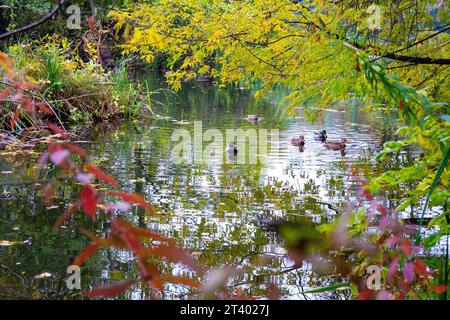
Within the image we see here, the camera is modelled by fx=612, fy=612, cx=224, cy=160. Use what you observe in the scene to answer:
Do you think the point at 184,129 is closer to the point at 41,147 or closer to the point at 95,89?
the point at 95,89

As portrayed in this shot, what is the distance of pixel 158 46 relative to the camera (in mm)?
6695

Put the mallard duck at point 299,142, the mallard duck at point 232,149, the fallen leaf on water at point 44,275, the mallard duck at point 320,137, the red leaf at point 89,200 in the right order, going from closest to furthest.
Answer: the red leaf at point 89,200, the fallen leaf on water at point 44,275, the mallard duck at point 232,149, the mallard duck at point 299,142, the mallard duck at point 320,137

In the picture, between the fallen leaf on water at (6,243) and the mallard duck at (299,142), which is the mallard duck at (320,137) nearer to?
the mallard duck at (299,142)

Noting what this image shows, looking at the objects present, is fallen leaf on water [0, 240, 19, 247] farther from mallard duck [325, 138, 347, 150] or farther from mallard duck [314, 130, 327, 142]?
mallard duck [314, 130, 327, 142]

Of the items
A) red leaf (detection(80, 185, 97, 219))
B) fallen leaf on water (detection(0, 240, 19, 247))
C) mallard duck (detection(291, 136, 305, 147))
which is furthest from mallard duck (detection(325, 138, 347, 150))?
red leaf (detection(80, 185, 97, 219))

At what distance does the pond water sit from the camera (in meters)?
4.01

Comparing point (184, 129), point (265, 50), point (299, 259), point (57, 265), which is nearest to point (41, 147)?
point (184, 129)

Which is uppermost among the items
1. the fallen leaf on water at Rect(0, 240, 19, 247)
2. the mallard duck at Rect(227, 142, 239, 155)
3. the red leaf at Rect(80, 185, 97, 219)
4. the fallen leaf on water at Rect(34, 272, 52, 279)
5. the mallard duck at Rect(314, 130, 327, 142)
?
the mallard duck at Rect(314, 130, 327, 142)

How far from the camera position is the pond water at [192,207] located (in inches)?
158

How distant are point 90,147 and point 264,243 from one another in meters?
5.19

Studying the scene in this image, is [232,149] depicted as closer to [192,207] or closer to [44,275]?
[192,207]

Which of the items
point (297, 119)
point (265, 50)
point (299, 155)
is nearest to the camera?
point (265, 50)

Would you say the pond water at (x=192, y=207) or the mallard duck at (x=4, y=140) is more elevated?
the mallard duck at (x=4, y=140)

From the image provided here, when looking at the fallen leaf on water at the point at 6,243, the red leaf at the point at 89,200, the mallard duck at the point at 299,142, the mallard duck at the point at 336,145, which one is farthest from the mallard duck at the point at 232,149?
the red leaf at the point at 89,200
